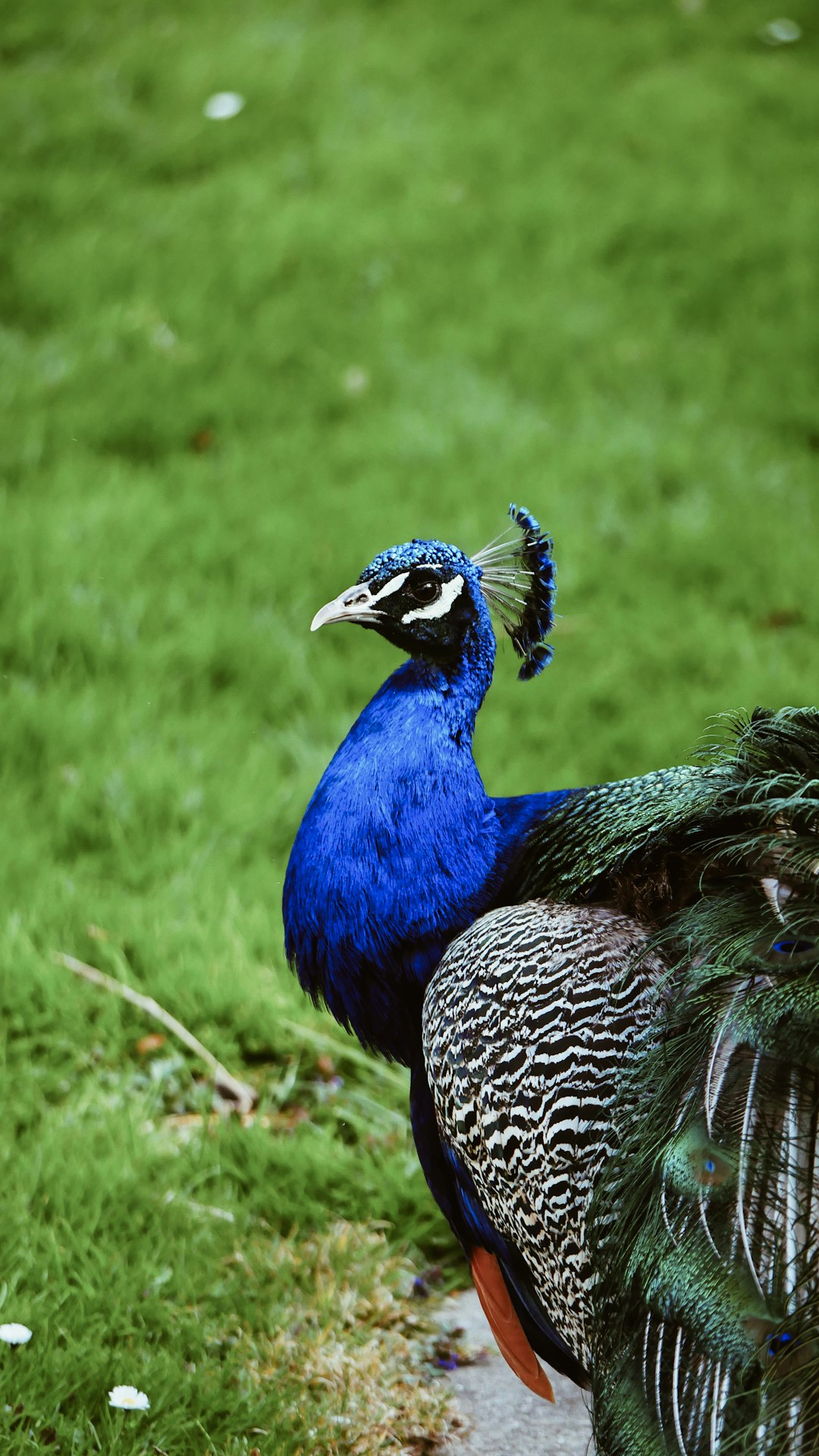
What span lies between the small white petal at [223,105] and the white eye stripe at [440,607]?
471cm

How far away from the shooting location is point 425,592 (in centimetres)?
258

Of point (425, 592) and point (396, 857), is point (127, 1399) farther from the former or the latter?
point (425, 592)

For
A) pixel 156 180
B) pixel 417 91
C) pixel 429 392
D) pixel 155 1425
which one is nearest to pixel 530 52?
pixel 417 91

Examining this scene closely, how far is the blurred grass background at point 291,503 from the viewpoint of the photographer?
114 inches

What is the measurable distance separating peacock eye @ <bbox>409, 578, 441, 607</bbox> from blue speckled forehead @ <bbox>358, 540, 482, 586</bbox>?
3cm

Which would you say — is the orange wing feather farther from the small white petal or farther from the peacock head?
the small white petal

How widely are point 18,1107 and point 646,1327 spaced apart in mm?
1694

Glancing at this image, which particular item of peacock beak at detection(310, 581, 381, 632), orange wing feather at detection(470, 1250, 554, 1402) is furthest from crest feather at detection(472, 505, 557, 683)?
orange wing feather at detection(470, 1250, 554, 1402)

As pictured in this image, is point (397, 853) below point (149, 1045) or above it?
above

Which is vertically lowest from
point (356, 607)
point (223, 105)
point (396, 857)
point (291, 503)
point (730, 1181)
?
point (730, 1181)

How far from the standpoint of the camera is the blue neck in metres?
2.51

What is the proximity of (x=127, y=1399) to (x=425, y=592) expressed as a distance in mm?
1418

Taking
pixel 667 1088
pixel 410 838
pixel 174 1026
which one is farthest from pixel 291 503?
pixel 667 1088

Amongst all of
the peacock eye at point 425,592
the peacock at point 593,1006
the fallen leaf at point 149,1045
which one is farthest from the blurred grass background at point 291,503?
the peacock eye at point 425,592
